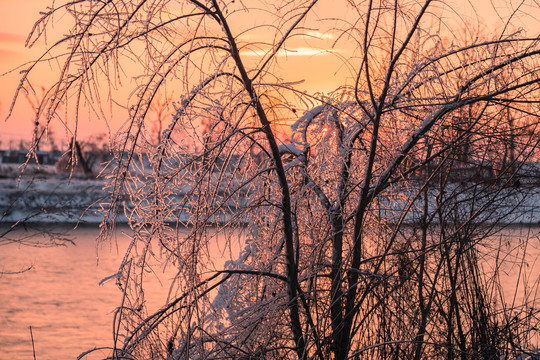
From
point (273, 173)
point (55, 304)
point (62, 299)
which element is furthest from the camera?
point (62, 299)

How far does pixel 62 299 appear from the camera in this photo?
13.8m

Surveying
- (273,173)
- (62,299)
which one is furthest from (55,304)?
(273,173)

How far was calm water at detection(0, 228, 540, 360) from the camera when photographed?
10.7 meters

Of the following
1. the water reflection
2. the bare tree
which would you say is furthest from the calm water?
the bare tree

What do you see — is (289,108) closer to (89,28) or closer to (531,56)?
(89,28)

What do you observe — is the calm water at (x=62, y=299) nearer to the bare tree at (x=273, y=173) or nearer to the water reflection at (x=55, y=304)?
the water reflection at (x=55, y=304)

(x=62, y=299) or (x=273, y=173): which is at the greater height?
(x=273, y=173)

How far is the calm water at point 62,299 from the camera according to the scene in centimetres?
1074

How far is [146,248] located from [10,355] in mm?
8232

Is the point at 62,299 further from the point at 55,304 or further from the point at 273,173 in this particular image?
the point at 273,173

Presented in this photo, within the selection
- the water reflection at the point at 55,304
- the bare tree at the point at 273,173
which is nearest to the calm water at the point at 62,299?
the water reflection at the point at 55,304

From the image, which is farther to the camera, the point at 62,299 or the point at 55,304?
the point at 62,299

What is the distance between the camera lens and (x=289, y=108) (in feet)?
9.72

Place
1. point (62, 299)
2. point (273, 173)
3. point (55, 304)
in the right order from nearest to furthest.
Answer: point (273, 173), point (55, 304), point (62, 299)
